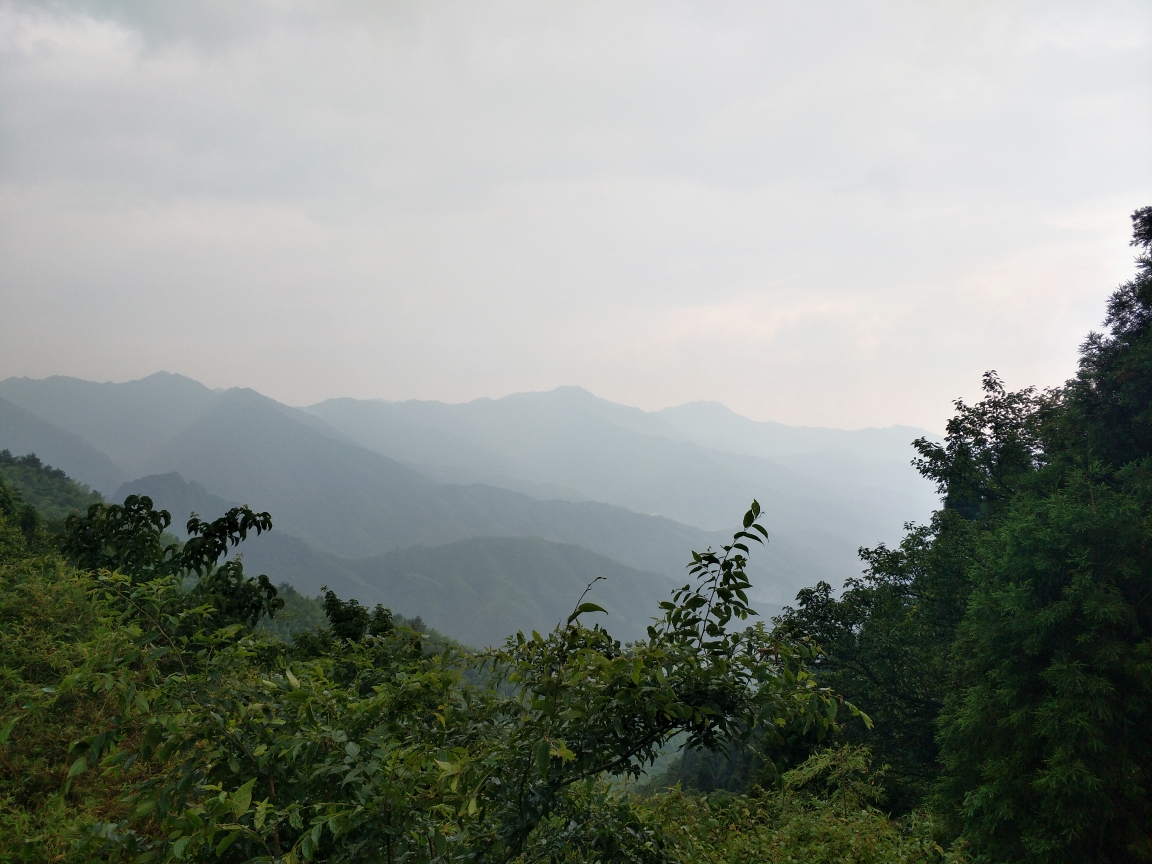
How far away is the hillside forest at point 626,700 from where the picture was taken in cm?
205

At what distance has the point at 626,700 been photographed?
2068 mm

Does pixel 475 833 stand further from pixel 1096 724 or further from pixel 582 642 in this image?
pixel 1096 724

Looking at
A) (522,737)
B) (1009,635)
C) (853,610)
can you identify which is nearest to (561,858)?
(522,737)

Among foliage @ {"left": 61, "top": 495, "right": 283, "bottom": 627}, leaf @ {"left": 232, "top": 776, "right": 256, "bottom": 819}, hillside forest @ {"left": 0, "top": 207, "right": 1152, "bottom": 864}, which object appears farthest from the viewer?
foliage @ {"left": 61, "top": 495, "right": 283, "bottom": 627}

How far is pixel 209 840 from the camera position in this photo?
172 cm

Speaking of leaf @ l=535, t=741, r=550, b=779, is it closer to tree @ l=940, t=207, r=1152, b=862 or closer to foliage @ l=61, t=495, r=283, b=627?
foliage @ l=61, t=495, r=283, b=627

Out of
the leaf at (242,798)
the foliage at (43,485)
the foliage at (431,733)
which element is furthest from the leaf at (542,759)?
the foliage at (43,485)

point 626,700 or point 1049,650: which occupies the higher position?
point 626,700

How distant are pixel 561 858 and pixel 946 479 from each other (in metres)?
19.0

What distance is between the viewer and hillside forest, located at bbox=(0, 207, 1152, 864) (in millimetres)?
2055

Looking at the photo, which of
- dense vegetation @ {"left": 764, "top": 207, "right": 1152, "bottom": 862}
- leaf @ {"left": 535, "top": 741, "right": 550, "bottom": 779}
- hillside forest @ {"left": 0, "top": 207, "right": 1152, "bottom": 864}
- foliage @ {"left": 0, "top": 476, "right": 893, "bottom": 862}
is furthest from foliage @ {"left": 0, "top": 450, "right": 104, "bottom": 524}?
leaf @ {"left": 535, "top": 741, "right": 550, "bottom": 779}

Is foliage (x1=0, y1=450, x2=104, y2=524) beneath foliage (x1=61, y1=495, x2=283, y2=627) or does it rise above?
beneath

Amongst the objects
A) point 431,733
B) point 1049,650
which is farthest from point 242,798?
point 1049,650

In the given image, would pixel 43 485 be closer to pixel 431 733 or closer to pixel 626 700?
pixel 431 733
